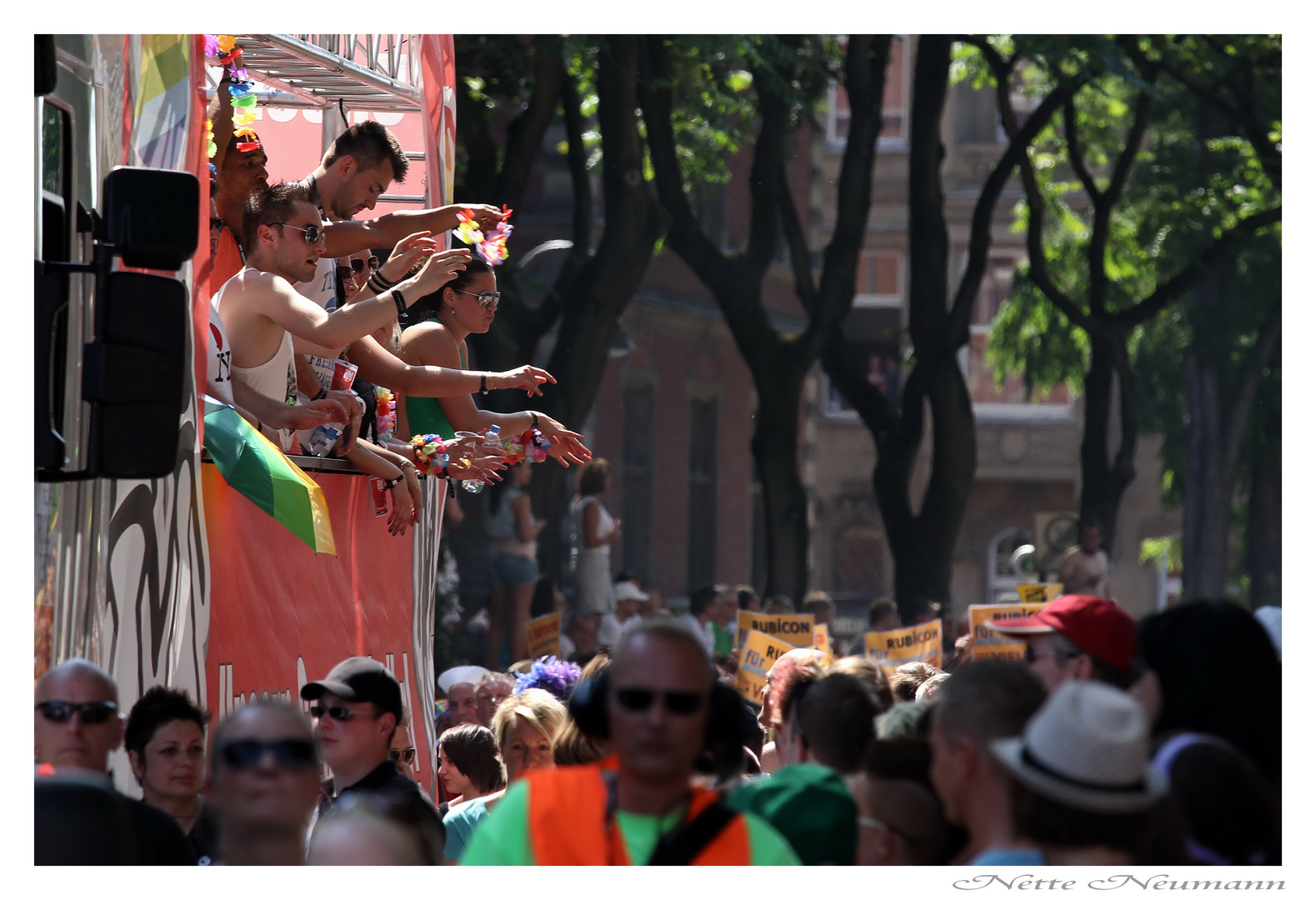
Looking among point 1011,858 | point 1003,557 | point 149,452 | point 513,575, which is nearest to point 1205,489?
point 513,575

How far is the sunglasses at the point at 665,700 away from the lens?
351 centimetres

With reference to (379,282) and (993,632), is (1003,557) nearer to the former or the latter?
(993,632)

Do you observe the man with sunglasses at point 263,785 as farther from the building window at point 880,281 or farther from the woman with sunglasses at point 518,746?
the building window at point 880,281

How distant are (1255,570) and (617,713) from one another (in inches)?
844

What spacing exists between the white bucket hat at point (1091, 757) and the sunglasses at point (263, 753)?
1370 millimetres

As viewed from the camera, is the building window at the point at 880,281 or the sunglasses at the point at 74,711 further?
the building window at the point at 880,281

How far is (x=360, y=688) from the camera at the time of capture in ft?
16.9

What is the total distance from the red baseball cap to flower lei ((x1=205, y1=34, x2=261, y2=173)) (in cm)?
383

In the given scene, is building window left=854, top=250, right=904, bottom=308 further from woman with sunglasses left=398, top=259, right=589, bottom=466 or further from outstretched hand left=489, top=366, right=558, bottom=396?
outstretched hand left=489, top=366, right=558, bottom=396

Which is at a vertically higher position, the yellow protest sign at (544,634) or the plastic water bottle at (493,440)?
the plastic water bottle at (493,440)

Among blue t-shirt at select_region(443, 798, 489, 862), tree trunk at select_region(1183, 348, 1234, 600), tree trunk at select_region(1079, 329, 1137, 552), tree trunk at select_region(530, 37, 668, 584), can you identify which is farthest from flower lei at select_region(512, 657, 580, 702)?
tree trunk at select_region(1183, 348, 1234, 600)

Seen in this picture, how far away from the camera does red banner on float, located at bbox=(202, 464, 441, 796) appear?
20.7 ft

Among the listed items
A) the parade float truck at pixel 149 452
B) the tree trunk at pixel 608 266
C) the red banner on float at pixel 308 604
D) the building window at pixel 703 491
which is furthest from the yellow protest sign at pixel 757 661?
the building window at pixel 703 491

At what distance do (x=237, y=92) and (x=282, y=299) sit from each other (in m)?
1.18
